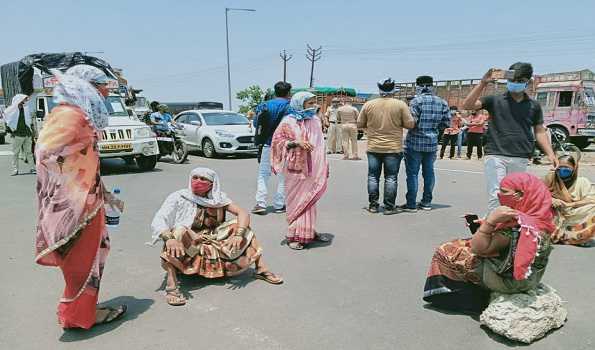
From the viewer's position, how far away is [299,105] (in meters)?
5.31

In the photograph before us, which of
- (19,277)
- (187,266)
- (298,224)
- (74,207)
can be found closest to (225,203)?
(187,266)

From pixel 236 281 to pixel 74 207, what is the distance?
5.46 feet

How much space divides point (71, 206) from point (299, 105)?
291 centimetres

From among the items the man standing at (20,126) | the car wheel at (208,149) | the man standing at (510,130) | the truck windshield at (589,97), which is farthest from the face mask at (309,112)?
the truck windshield at (589,97)

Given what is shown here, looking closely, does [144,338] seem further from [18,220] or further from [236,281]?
[18,220]

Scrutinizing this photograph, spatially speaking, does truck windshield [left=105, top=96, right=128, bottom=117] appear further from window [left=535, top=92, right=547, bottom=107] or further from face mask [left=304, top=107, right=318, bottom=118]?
window [left=535, top=92, right=547, bottom=107]

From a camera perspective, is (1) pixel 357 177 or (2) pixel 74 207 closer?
(2) pixel 74 207

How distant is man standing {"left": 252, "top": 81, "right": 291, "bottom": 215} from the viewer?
6742 millimetres

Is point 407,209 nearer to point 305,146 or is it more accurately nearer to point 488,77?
point 305,146

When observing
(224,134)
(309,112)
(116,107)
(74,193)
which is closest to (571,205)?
(309,112)

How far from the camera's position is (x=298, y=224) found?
5.12 m

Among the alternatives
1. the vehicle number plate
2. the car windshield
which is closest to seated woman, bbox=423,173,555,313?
the vehicle number plate

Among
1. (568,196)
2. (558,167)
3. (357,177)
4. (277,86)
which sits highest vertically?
(277,86)

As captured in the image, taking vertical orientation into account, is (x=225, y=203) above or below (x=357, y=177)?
above
